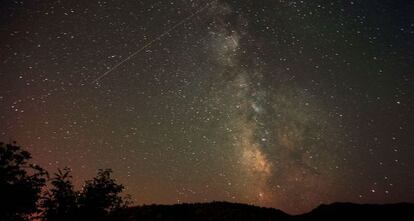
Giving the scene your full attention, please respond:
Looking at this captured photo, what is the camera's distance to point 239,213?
1084 inches

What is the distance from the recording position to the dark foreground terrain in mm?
27612

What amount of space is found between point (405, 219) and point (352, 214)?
167 inches

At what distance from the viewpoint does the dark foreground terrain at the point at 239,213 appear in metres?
27.6

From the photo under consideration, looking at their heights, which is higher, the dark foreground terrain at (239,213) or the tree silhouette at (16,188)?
the tree silhouette at (16,188)

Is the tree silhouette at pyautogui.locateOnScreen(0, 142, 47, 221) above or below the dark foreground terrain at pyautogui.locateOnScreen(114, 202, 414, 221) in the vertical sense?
above

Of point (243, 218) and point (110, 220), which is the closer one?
point (243, 218)

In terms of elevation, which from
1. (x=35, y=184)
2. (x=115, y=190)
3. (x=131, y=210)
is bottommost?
(x=131, y=210)

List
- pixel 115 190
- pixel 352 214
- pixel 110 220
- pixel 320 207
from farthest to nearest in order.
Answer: pixel 115 190
pixel 320 207
pixel 352 214
pixel 110 220

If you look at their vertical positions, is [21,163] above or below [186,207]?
above

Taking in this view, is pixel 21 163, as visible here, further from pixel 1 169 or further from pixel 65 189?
pixel 65 189

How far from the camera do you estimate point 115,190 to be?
40906mm

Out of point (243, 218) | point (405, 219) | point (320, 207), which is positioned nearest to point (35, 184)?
point (243, 218)

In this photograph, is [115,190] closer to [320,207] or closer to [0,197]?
[0,197]

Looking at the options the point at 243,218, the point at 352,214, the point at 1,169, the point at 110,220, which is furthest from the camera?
the point at 352,214
